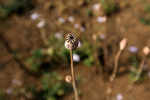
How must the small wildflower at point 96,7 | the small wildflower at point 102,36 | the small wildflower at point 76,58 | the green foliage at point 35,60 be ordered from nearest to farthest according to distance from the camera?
the small wildflower at point 76,58 → the green foliage at point 35,60 → the small wildflower at point 102,36 → the small wildflower at point 96,7

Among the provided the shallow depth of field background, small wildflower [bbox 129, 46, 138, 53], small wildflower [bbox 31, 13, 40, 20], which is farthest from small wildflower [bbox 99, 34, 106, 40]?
small wildflower [bbox 31, 13, 40, 20]

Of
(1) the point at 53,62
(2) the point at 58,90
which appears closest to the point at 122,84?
(2) the point at 58,90

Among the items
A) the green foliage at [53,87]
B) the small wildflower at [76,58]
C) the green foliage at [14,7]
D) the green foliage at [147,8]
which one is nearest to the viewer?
the green foliage at [53,87]

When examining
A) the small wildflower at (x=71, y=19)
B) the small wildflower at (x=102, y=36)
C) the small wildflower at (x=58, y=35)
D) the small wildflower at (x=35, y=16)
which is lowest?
the small wildflower at (x=102, y=36)

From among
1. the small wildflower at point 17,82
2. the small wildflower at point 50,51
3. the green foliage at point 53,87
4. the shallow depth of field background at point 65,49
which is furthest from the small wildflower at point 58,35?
the small wildflower at point 17,82

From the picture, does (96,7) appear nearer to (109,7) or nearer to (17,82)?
(109,7)

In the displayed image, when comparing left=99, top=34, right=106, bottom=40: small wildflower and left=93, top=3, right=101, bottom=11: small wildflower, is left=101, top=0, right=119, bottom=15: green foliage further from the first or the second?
left=99, top=34, right=106, bottom=40: small wildflower

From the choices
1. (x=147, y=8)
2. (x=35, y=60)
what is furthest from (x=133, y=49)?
(x=35, y=60)

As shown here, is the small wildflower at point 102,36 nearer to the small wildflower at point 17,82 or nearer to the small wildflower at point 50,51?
the small wildflower at point 50,51

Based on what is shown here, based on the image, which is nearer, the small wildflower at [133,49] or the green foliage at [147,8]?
the small wildflower at [133,49]
